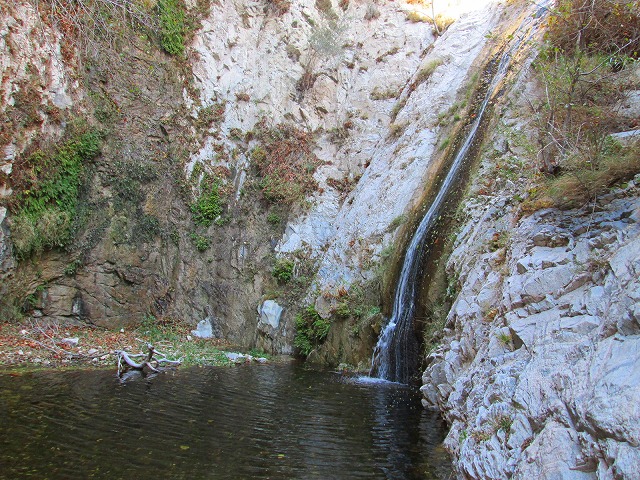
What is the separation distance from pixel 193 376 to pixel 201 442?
4247 mm

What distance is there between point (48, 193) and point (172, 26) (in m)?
Answer: 8.85

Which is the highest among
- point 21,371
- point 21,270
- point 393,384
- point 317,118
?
point 317,118

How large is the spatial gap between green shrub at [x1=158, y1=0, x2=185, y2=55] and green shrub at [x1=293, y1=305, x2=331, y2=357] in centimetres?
1196

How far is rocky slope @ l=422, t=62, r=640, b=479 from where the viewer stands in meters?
3.12

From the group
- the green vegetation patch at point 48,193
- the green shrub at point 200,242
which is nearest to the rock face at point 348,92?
the green shrub at point 200,242

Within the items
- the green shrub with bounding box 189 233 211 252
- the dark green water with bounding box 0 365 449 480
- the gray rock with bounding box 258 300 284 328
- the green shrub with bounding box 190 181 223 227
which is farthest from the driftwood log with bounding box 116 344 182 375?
the green shrub with bounding box 190 181 223 227

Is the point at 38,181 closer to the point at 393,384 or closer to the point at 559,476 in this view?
the point at 393,384

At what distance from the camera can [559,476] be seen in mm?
3104

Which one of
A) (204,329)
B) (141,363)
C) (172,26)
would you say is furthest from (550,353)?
(172,26)

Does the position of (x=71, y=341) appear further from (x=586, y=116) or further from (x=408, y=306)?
(x=586, y=116)

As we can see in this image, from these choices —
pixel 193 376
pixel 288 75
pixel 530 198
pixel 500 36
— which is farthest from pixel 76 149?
pixel 500 36

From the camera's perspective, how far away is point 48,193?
42.1 feet

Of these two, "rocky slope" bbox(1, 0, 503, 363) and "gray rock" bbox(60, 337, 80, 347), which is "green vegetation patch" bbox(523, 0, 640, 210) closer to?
"rocky slope" bbox(1, 0, 503, 363)

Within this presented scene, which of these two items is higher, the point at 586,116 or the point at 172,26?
the point at 172,26
